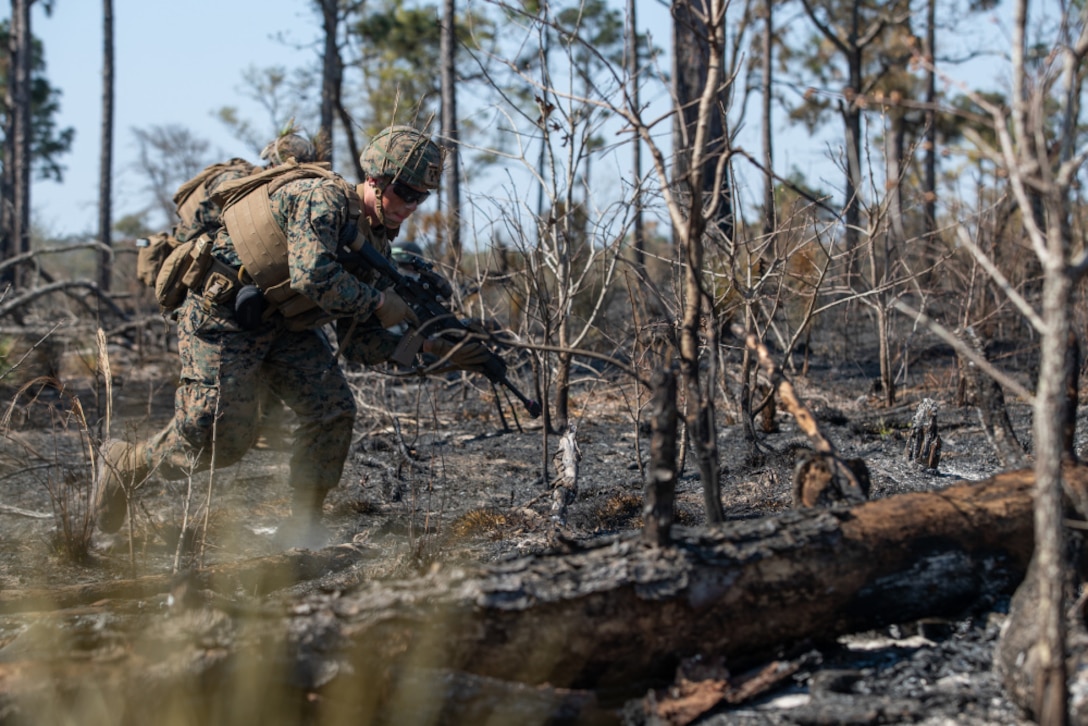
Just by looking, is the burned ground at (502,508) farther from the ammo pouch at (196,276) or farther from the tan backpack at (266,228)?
the tan backpack at (266,228)

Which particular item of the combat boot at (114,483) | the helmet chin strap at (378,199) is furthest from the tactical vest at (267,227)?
the combat boot at (114,483)

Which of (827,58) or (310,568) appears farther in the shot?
(827,58)

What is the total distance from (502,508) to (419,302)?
0.93m

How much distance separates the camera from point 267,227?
3434 mm

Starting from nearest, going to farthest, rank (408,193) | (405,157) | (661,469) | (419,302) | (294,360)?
(661,469) → (405,157) → (408,193) → (294,360) → (419,302)

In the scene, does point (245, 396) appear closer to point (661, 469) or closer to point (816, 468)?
point (661, 469)

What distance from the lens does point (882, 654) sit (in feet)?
7.12

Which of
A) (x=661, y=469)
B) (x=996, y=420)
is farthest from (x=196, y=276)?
(x=996, y=420)

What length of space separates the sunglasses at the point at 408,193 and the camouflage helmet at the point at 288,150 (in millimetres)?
844

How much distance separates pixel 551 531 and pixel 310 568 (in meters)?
0.86

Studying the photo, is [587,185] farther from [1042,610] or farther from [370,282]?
[1042,610]

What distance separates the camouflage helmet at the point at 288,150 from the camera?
13.6 feet

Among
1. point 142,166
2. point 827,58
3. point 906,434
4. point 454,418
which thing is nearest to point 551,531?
point 906,434

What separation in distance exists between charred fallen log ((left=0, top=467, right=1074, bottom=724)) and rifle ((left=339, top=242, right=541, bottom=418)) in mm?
1691
